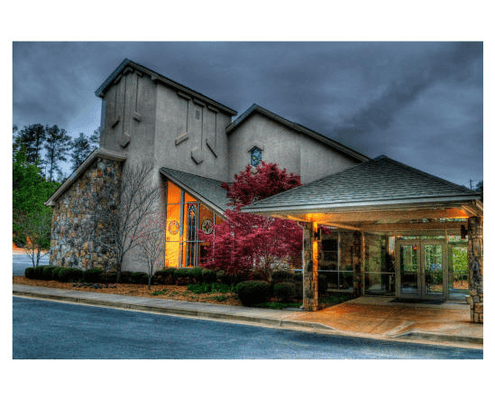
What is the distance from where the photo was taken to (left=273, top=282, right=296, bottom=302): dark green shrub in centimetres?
1462

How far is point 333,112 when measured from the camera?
12.4 m

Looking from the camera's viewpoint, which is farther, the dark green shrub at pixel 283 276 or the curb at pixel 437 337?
the dark green shrub at pixel 283 276

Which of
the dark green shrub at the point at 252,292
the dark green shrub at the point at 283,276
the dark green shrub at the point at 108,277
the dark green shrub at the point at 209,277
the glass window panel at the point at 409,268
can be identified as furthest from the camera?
the dark green shrub at the point at 108,277

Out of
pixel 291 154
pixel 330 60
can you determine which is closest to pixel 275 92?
pixel 330 60

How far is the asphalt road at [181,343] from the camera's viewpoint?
771cm

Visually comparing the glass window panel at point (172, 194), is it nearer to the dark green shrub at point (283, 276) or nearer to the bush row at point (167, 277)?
the bush row at point (167, 277)

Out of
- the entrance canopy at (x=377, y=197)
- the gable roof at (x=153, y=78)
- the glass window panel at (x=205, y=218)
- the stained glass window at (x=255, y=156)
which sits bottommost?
the glass window panel at (x=205, y=218)

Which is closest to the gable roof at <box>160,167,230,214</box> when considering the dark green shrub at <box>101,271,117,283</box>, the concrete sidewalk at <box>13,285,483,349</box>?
the dark green shrub at <box>101,271,117,283</box>

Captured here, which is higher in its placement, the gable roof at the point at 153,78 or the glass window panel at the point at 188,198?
the gable roof at the point at 153,78

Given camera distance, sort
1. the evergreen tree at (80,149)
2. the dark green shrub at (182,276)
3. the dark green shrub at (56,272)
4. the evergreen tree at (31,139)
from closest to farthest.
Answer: the dark green shrub at (182,276) < the evergreen tree at (31,139) < the dark green shrub at (56,272) < the evergreen tree at (80,149)

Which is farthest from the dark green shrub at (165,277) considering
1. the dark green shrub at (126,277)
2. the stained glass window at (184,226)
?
the dark green shrub at (126,277)

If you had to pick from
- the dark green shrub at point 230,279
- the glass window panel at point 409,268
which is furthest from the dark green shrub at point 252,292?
the glass window panel at point 409,268

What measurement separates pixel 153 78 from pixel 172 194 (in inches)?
248

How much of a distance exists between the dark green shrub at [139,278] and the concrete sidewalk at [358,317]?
4540 millimetres
